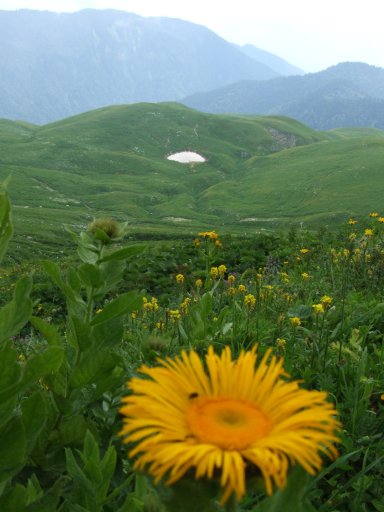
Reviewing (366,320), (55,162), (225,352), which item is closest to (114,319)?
(225,352)

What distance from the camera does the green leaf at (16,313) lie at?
1819 millimetres

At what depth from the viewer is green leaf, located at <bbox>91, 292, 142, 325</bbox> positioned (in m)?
2.14

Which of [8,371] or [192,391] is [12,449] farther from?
[192,391]

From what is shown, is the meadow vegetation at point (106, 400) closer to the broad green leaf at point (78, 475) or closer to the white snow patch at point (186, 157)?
the broad green leaf at point (78, 475)

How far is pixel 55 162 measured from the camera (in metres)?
138

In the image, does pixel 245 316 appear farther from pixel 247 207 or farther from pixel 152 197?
pixel 152 197

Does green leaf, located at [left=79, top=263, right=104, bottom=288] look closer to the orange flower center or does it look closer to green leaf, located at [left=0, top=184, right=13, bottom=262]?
green leaf, located at [left=0, top=184, right=13, bottom=262]

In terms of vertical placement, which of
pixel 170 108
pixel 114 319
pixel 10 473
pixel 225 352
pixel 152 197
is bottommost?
pixel 152 197

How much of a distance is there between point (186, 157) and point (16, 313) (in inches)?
6125

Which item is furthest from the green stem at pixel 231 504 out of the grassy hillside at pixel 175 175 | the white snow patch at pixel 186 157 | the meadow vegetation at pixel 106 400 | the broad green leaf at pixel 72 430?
the white snow patch at pixel 186 157

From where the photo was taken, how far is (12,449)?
67.6 inches

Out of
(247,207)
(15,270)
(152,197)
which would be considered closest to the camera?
(15,270)

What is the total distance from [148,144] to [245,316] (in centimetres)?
15590

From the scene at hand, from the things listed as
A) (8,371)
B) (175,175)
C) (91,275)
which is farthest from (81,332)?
(175,175)
